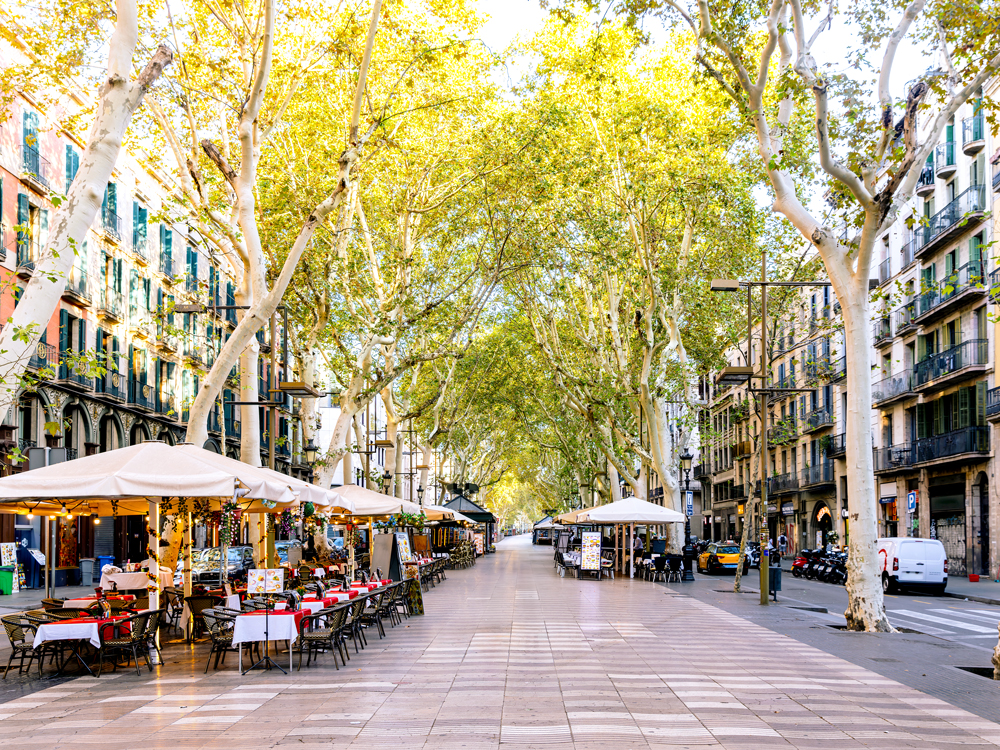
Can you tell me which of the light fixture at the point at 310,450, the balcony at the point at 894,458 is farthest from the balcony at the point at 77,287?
the balcony at the point at 894,458

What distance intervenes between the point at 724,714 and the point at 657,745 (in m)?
1.46

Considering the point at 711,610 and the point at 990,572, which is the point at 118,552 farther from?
the point at 990,572

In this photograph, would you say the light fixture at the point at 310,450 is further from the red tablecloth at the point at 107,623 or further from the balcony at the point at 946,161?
the balcony at the point at 946,161

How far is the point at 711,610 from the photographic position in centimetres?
1981

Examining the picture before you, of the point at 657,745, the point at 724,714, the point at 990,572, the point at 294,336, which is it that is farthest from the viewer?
the point at 990,572

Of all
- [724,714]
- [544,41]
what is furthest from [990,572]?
[724,714]

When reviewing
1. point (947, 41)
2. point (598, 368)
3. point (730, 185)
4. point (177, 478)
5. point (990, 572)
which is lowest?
point (990, 572)

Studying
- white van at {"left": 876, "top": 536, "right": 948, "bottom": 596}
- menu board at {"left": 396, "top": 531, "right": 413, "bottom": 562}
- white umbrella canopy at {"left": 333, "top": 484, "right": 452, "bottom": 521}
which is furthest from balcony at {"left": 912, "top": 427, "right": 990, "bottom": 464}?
menu board at {"left": 396, "top": 531, "right": 413, "bottom": 562}

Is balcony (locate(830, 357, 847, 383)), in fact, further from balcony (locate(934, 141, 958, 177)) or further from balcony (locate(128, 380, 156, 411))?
balcony (locate(128, 380, 156, 411))

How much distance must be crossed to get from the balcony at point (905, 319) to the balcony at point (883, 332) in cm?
59

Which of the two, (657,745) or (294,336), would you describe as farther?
(294,336)

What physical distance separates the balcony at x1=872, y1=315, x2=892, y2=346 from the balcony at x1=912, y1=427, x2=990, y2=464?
5223 millimetres

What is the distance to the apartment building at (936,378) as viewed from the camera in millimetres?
33094

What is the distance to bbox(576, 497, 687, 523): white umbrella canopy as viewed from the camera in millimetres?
27875
